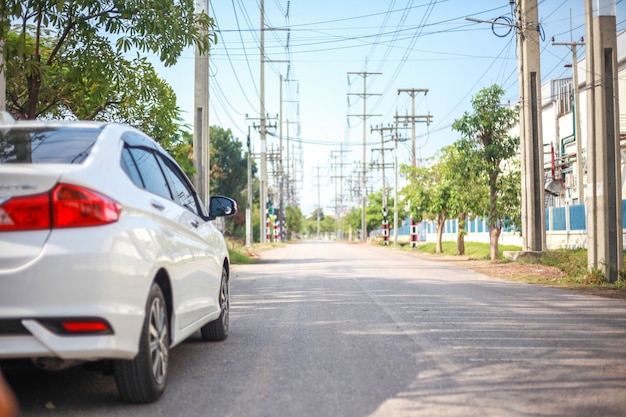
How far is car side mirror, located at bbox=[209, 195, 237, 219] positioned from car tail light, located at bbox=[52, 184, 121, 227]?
323cm

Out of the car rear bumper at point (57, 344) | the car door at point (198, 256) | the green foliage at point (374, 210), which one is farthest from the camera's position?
the green foliage at point (374, 210)

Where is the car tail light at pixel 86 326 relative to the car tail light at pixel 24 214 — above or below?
below

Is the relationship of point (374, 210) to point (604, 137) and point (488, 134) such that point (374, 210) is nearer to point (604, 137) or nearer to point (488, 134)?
point (488, 134)

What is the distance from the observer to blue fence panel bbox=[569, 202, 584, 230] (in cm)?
2733

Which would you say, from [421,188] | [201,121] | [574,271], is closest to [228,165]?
[421,188]

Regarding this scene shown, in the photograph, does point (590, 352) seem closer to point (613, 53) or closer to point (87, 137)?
point (87, 137)

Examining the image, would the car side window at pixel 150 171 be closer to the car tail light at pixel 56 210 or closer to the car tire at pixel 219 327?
the car tail light at pixel 56 210

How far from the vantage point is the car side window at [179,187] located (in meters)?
6.28

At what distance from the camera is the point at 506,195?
87.8 ft

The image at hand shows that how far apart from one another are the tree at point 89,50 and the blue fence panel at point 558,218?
20978mm

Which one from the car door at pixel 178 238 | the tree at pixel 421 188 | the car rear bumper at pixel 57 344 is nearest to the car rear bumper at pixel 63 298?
the car rear bumper at pixel 57 344

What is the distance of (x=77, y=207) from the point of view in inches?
166

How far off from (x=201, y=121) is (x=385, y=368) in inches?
633

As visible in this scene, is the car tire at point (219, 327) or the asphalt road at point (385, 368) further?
the car tire at point (219, 327)
